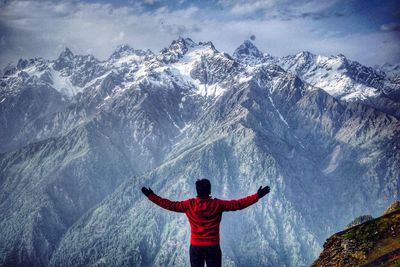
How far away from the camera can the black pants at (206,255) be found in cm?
1795

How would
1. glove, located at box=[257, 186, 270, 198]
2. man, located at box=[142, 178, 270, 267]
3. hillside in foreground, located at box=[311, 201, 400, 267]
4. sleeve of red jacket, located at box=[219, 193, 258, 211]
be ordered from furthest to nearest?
1. hillside in foreground, located at box=[311, 201, 400, 267]
2. man, located at box=[142, 178, 270, 267]
3. glove, located at box=[257, 186, 270, 198]
4. sleeve of red jacket, located at box=[219, 193, 258, 211]

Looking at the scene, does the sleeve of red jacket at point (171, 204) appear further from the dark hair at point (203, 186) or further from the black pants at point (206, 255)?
the black pants at point (206, 255)

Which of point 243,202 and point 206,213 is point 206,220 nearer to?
point 206,213

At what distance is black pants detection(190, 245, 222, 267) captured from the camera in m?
18.0

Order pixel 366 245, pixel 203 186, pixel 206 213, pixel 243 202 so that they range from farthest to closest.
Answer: pixel 366 245 < pixel 206 213 < pixel 203 186 < pixel 243 202

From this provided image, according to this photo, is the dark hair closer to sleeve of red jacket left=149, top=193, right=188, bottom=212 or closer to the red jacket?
the red jacket

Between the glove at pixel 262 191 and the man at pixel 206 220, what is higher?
the glove at pixel 262 191

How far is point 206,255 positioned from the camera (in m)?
18.0

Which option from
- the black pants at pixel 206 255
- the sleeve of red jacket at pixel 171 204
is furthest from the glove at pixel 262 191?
the sleeve of red jacket at pixel 171 204

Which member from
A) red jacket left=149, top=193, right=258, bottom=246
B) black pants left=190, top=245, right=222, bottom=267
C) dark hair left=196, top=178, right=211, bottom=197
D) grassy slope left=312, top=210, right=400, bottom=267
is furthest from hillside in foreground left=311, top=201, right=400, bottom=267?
dark hair left=196, top=178, right=211, bottom=197

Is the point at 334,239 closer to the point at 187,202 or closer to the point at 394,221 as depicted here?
the point at 394,221

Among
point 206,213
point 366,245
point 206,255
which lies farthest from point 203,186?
point 366,245

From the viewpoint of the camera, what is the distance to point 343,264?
867 inches

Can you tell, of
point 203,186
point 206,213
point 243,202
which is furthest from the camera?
point 206,213
